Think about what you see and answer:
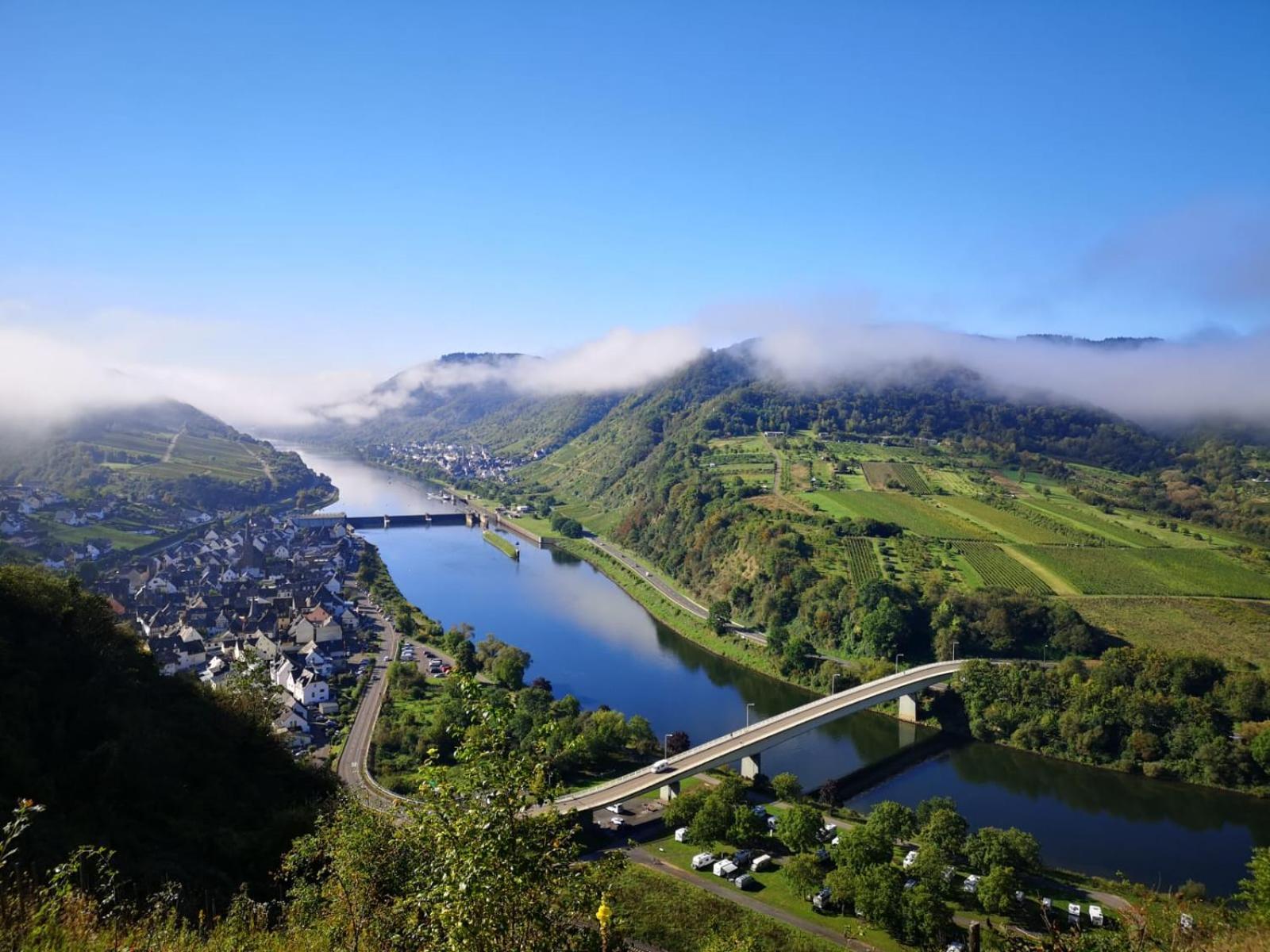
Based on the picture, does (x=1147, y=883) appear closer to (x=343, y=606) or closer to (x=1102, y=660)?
(x=1102, y=660)

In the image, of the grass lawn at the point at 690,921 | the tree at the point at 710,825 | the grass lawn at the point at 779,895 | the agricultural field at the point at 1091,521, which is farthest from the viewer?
the agricultural field at the point at 1091,521

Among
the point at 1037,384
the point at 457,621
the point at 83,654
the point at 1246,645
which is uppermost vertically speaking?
the point at 1037,384

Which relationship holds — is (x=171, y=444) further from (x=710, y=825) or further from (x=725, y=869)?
(x=725, y=869)

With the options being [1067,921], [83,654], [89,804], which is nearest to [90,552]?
[83,654]

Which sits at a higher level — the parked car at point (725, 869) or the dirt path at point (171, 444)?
the dirt path at point (171, 444)

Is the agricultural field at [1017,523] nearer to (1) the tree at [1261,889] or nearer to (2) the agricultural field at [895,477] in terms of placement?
(2) the agricultural field at [895,477]

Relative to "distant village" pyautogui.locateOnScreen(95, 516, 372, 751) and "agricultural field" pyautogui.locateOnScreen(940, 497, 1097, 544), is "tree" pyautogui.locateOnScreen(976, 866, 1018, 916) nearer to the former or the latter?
"distant village" pyautogui.locateOnScreen(95, 516, 372, 751)

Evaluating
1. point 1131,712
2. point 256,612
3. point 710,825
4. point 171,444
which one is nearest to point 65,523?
point 256,612

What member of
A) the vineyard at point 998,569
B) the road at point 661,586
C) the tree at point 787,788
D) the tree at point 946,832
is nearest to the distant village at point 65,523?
the road at point 661,586
